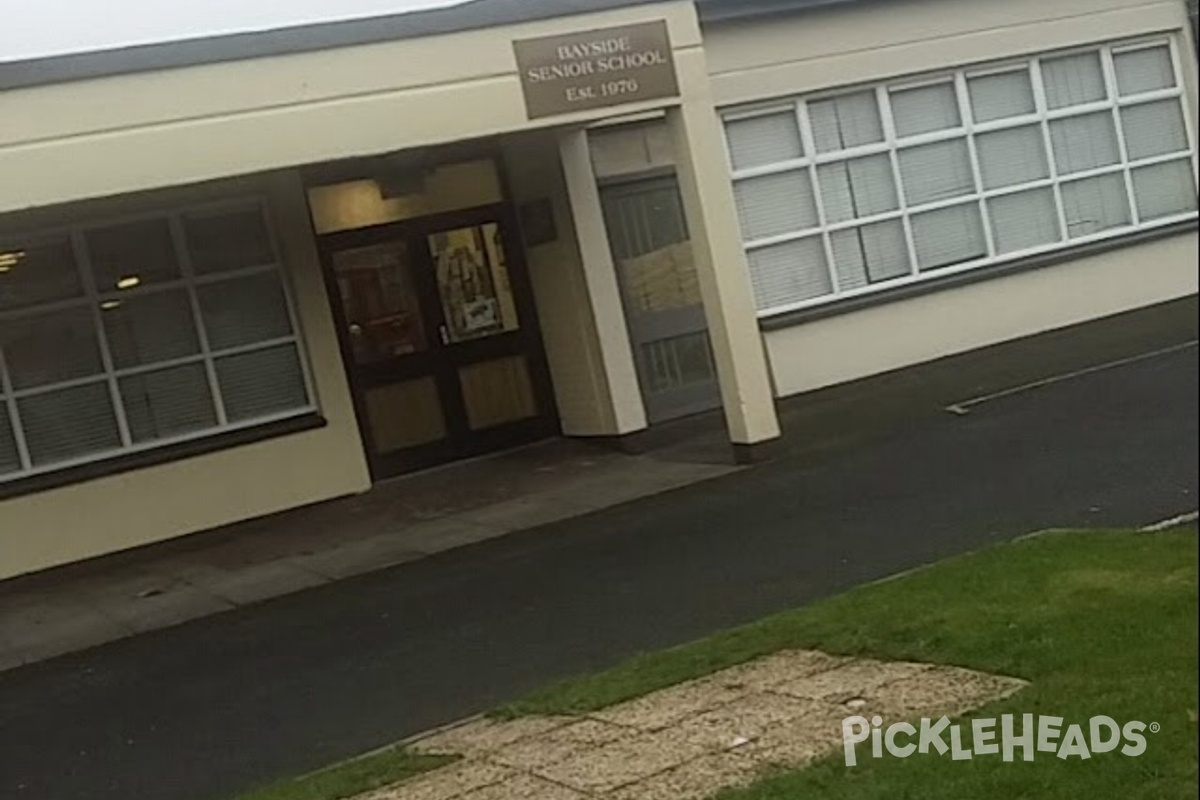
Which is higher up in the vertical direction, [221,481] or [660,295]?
[660,295]

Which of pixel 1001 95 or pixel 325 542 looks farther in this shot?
pixel 1001 95

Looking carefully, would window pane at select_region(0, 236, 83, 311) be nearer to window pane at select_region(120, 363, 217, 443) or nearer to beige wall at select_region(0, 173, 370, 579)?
beige wall at select_region(0, 173, 370, 579)

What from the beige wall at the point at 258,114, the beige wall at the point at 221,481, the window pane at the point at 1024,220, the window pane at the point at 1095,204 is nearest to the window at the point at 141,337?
the beige wall at the point at 221,481

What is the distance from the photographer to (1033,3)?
57.3 feet

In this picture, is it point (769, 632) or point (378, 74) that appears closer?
point (769, 632)

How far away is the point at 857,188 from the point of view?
657 inches

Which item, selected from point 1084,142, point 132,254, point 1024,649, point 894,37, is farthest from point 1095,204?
point 1024,649

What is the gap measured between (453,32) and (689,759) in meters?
7.14

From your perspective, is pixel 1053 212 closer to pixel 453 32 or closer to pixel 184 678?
pixel 453 32

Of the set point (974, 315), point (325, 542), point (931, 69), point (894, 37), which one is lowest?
point (325, 542)

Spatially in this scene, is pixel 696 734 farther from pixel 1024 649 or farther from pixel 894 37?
pixel 894 37

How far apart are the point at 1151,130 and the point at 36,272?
11684mm

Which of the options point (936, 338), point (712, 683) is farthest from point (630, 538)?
point (936, 338)

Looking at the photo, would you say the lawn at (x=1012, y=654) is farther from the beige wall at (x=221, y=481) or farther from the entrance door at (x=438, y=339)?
the entrance door at (x=438, y=339)
